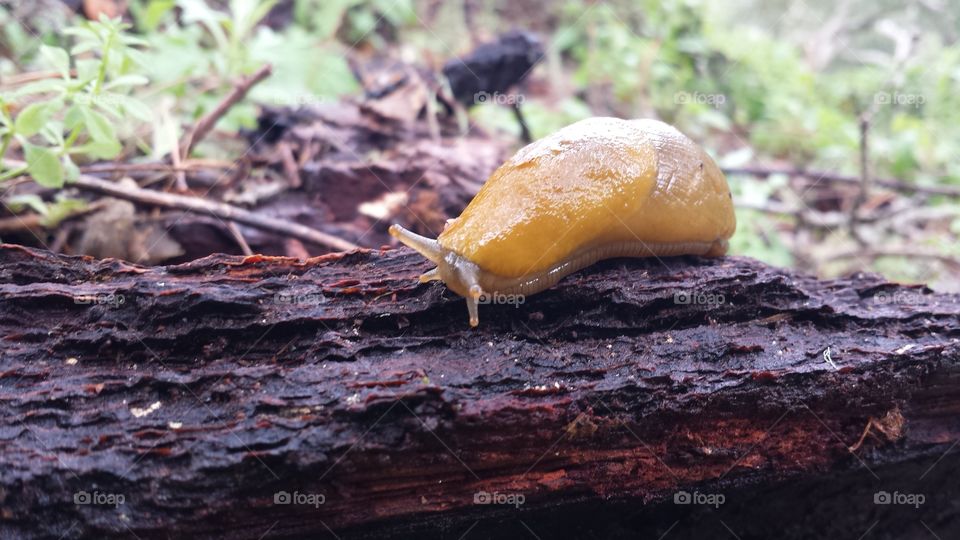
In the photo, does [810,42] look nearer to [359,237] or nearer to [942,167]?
[942,167]

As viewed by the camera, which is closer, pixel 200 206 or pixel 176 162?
pixel 200 206

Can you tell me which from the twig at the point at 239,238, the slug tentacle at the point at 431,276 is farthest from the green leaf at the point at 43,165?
the slug tentacle at the point at 431,276

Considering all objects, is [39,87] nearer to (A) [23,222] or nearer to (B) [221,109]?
(A) [23,222]

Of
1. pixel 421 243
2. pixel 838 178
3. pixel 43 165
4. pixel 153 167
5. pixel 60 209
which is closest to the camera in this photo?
pixel 421 243

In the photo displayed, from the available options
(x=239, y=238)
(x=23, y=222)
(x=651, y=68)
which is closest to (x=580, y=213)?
(x=239, y=238)

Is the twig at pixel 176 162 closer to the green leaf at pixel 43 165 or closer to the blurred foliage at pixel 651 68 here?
the blurred foliage at pixel 651 68

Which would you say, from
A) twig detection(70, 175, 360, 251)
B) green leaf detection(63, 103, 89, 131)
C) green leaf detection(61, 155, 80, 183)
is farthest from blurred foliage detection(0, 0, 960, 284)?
green leaf detection(63, 103, 89, 131)

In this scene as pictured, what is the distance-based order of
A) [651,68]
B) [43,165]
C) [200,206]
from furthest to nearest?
[651,68], [200,206], [43,165]
